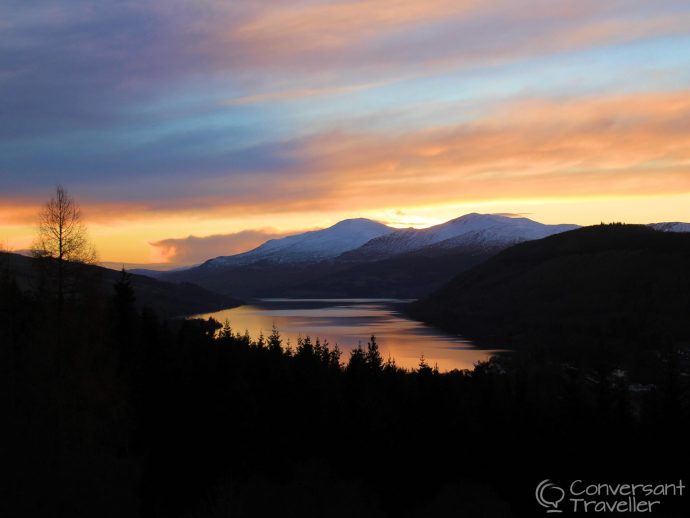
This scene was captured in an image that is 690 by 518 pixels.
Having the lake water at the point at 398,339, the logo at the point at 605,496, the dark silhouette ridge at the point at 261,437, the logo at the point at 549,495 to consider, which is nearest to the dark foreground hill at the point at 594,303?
the lake water at the point at 398,339

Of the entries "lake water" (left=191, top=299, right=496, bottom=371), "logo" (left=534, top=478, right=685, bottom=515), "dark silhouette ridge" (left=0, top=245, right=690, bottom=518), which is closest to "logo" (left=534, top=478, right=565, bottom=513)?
"logo" (left=534, top=478, right=685, bottom=515)

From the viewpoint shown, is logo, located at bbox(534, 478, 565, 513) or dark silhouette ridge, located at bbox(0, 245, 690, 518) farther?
logo, located at bbox(534, 478, 565, 513)

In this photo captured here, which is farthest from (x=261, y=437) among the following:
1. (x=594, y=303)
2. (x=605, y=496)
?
(x=594, y=303)

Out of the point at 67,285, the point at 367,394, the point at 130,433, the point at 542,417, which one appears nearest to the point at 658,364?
the point at 542,417

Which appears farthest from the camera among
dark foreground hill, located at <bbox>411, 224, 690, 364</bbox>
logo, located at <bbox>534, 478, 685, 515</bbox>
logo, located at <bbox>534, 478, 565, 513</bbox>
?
dark foreground hill, located at <bbox>411, 224, 690, 364</bbox>

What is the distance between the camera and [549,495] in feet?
89.6

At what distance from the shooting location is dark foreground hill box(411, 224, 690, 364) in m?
118

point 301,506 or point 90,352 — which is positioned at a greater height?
point 90,352

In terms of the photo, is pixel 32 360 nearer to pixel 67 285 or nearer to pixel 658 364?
pixel 67 285

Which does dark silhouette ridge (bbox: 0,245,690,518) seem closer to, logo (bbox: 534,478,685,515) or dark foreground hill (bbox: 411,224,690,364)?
logo (bbox: 534,478,685,515)

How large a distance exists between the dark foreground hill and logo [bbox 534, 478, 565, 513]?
79.9m

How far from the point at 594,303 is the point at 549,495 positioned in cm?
12548

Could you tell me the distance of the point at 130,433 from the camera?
103ft

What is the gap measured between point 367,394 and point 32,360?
13837mm
